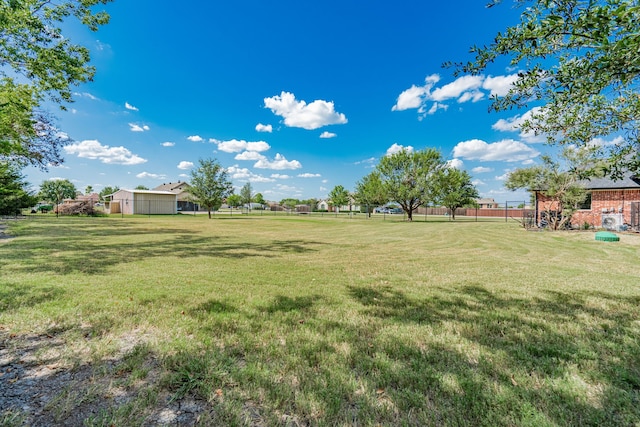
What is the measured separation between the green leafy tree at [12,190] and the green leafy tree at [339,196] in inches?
1949

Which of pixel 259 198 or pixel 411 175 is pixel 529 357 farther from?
pixel 259 198

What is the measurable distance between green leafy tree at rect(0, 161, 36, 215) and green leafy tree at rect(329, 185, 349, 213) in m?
49.5

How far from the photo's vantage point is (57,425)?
1746 millimetres

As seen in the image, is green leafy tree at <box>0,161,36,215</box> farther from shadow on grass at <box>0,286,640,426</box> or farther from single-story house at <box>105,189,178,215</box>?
shadow on grass at <box>0,286,640,426</box>

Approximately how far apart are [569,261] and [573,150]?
1084 cm

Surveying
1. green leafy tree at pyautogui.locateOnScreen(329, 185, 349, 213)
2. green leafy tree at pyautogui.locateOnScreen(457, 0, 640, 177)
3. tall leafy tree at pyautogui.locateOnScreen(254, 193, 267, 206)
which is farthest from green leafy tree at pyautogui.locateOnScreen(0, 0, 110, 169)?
tall leafy tree at pyautogui.locateOnScreen(254, 193, 267, 206)

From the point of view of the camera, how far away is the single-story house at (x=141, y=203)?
39344 mm

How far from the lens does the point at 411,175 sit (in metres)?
31.9

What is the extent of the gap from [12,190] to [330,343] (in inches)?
854

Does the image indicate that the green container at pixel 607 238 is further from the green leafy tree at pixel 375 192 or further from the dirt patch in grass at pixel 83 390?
the green leafy tree at pixel 375 192

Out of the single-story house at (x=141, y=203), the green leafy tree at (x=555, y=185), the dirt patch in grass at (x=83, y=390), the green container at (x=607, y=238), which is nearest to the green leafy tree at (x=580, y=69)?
the dirt patch in grass at (x=83, y=390)

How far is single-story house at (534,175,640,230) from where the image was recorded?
16438mm

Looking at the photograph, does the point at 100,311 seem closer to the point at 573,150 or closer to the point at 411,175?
the point at 573,150

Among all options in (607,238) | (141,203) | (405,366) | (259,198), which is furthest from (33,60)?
(259,198)
